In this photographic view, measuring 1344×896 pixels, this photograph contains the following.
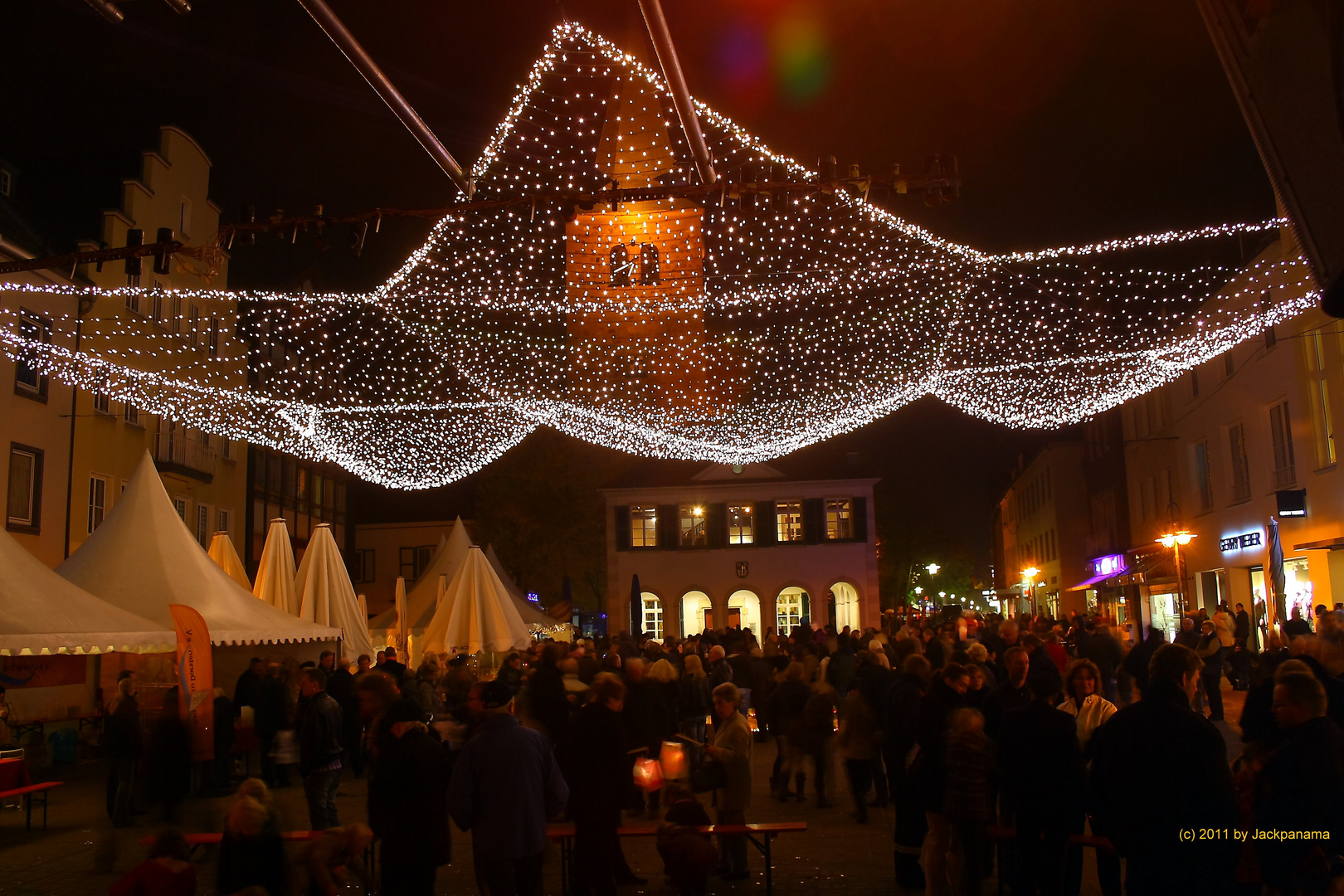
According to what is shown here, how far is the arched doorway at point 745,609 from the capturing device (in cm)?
3984

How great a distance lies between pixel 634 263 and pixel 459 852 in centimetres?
565

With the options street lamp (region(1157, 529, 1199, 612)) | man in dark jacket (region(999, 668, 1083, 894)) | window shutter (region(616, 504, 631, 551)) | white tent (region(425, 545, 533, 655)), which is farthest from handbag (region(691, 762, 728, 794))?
window shutter (region(616, 504, 631, 551))

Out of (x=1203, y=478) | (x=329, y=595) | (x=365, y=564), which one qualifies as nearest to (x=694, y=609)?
(x=365, y=564)

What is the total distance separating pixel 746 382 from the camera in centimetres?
1816

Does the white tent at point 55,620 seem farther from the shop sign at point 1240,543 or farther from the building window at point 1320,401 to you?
the shop sign at point 1240,543

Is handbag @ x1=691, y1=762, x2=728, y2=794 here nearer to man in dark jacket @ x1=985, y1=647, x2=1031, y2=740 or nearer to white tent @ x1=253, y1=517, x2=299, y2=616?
man in dark jacket @ x1=985, y1=647, x2=1031, y2=740

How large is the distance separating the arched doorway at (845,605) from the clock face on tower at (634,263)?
1172 inches

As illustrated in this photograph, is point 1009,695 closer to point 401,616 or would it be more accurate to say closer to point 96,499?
point 401,616

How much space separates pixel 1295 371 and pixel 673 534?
80.3ft

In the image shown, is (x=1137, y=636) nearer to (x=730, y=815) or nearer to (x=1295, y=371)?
(x=1295, y=371)

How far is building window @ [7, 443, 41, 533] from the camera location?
19578 millimetres

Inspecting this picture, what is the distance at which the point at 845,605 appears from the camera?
39469 millimetres

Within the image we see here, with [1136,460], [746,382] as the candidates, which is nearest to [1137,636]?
[1136,460]

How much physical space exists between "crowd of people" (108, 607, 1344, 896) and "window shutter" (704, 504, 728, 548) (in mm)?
29829
